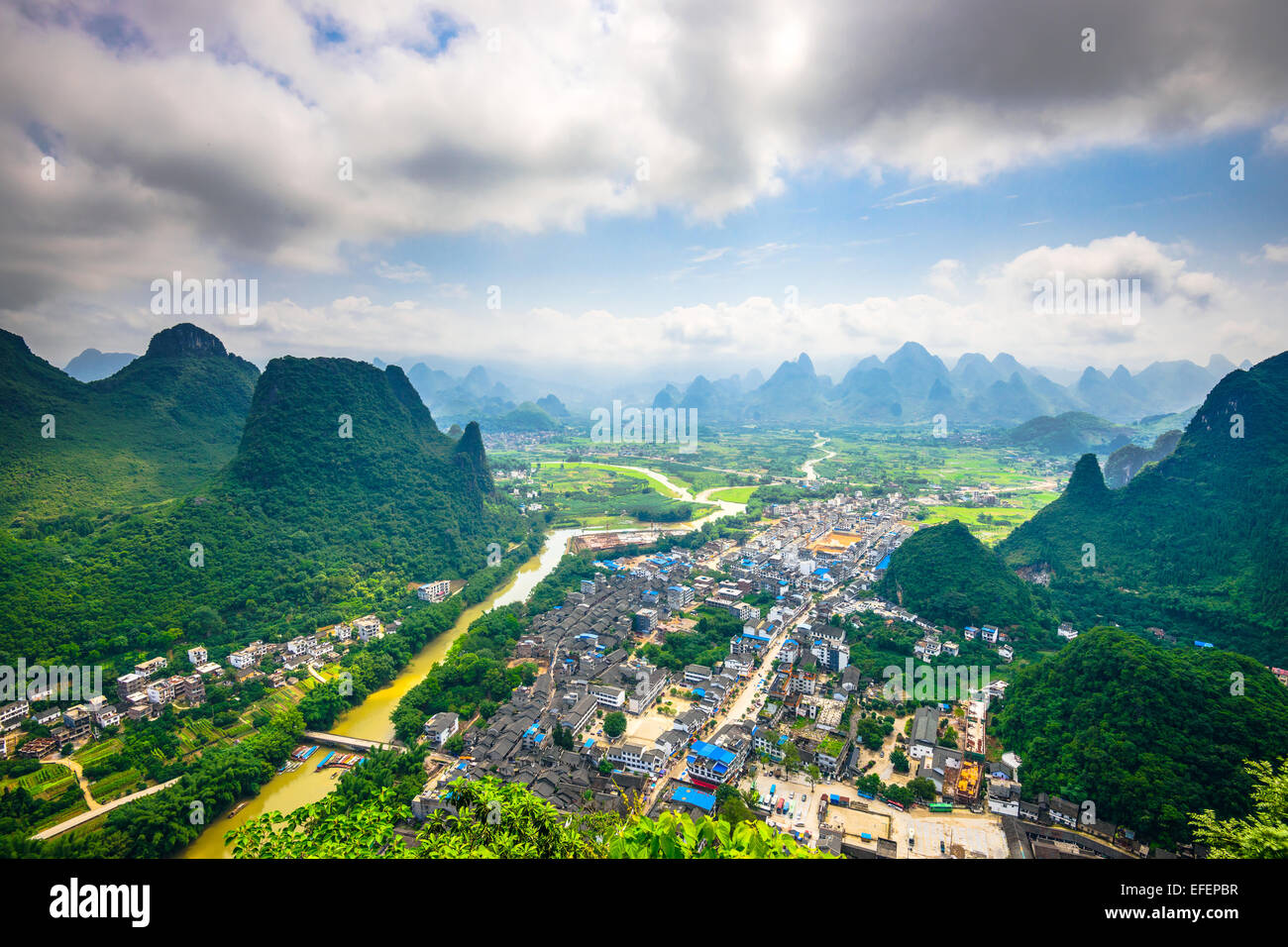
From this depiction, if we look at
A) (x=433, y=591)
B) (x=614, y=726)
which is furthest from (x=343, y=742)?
(x=433, y=591)

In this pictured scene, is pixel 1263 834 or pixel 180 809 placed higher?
pixel 1263 834

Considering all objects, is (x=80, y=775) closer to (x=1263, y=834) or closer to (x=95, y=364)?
(x=1263, y=834)

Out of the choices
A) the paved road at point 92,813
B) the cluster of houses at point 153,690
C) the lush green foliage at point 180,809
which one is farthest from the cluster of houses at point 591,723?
the cluster of houses at point 153,690

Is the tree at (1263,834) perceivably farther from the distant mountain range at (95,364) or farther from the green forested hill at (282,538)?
the distant mountain range at (95,364)

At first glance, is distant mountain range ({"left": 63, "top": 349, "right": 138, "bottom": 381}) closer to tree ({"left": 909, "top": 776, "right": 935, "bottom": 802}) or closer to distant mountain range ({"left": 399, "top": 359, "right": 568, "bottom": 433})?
distant mountain range ({"left": 399, "top": 359, "right": 568, "bottom": 433})
